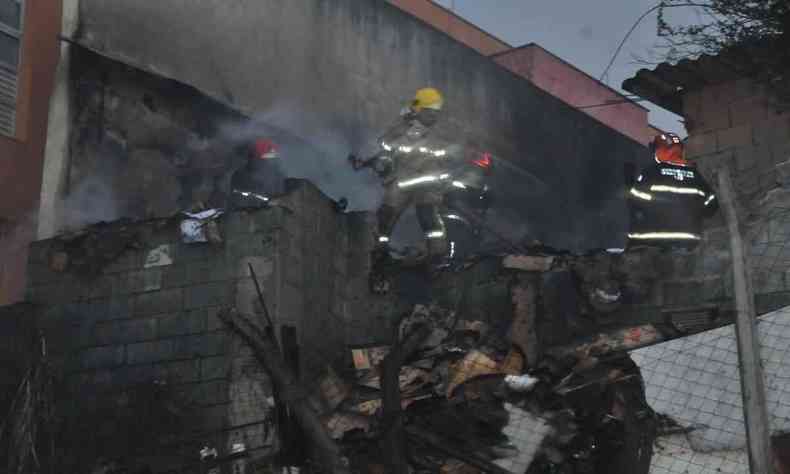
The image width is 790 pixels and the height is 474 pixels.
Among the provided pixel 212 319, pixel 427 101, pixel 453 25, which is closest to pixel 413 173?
pixel 427 101

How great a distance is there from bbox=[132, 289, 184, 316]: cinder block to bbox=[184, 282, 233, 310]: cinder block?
7 cm

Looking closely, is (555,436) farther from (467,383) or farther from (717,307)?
(717,307)

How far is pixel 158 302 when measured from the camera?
7984mm

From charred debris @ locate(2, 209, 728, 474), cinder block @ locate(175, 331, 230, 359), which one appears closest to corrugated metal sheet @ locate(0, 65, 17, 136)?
charred debris @ locate(2, 209, 728, 474)

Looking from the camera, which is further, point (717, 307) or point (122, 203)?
point (122, 203)

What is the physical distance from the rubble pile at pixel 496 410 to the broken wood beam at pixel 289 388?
95 centimetres

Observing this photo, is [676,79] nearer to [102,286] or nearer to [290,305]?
[290,305]

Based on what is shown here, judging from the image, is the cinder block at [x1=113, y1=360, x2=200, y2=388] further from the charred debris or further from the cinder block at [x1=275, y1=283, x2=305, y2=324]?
the cinder block at [x1=275, y1=283, x2=305, y2=324]

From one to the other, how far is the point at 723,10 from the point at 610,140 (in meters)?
13.2

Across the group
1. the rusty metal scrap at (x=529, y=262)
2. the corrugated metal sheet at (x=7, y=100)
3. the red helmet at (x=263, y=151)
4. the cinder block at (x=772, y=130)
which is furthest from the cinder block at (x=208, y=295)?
the cinder block at (x=772, y=130)

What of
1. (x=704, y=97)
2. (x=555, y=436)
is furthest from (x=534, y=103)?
(x=555, y=436)

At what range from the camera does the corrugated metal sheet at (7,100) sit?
10055 millimetres

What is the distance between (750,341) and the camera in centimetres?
446

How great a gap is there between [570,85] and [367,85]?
1172 cm
